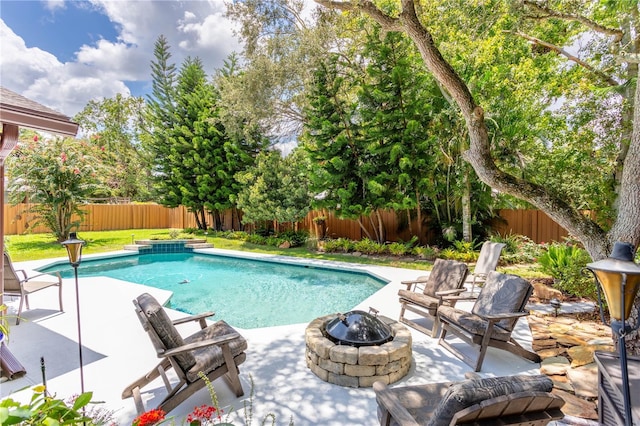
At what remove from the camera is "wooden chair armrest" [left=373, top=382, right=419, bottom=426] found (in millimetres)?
1913

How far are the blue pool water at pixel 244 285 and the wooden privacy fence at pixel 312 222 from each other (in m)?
4.01

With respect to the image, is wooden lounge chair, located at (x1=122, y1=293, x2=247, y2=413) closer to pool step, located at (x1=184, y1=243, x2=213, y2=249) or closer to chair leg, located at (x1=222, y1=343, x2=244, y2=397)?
chair leg, located at (x1=222, y1=343, x2=244, y2=397)

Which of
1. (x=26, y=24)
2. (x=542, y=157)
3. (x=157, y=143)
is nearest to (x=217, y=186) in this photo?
(x=157, y=143)

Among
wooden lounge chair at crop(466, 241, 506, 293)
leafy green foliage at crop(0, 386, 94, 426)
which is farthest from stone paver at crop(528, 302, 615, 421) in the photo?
leafy green foliage at crop(0, 386, 94, 426)

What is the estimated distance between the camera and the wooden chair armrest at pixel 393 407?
1913 mm

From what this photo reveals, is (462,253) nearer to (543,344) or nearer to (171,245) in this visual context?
(543,344)

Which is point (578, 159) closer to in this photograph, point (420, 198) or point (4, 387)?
point (420, 198)

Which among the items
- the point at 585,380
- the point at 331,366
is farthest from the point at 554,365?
the point at 331,366

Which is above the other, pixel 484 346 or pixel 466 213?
pixel 466 213

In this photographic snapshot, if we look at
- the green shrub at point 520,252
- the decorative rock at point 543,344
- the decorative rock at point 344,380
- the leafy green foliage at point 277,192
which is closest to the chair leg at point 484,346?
the decorative rock at point 543,344

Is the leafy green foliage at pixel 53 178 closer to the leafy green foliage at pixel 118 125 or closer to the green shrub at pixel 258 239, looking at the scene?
the green shrub at pixel 258 239

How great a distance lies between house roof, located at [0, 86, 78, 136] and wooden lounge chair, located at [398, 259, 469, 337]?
186 inches

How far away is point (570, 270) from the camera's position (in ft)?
18.6

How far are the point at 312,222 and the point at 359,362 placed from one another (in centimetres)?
1147
